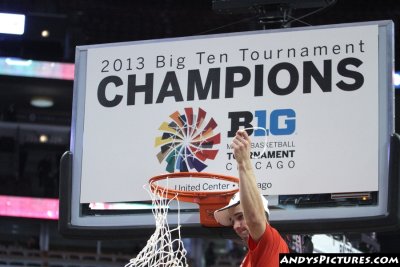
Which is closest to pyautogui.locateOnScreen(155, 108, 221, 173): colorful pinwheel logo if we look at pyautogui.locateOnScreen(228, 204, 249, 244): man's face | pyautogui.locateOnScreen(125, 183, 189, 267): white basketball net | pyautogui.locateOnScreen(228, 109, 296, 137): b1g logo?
pyautogui.locateOnScreen(228, 109, 296, 137): b1g logo

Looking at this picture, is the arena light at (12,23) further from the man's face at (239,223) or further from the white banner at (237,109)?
the man's face at (239,223)

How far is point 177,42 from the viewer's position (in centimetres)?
625

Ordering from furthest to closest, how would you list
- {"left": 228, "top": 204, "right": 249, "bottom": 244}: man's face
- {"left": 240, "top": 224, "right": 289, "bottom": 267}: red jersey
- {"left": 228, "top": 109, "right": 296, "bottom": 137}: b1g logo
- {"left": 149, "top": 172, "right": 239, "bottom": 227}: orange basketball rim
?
1. {"left": 228, "top": 109, "right": 296, "bottom": 137}: b1g logo
2. {"left": 149, "top": 172, "right": 239, "bottom": 227}: orange basketball rim
3. {"left": 228, "top": 204, "right": 249, "bottom": 244}: man's face
4. {"left": 240, "top": 224, "right": 289, "bottom": 267}: red jersey

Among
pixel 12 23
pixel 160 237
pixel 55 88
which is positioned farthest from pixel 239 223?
pixel 55 88

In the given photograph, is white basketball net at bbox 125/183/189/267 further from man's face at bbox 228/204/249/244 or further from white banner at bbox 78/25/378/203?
man's face at bbox 228/204/249/244

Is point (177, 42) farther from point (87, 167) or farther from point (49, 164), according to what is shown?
point (49, 164)

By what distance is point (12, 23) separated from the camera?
15727 millimetres

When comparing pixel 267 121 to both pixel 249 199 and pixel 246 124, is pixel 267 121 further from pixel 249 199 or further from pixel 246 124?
pixel 249 199

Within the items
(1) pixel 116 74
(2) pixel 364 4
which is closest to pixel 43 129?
(2) pixel 364 4

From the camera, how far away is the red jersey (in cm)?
374

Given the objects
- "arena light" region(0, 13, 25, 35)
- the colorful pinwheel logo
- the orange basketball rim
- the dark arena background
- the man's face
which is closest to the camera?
the man's face

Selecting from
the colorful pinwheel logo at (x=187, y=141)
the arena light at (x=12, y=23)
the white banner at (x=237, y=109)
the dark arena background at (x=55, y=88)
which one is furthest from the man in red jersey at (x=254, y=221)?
the dark arena background at (x=55, y=88)

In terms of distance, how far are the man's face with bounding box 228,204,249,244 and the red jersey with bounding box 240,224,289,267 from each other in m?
0.17

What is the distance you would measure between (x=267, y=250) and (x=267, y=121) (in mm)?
2108
